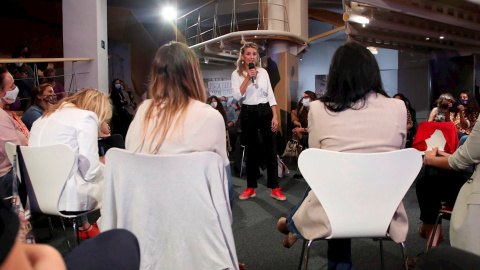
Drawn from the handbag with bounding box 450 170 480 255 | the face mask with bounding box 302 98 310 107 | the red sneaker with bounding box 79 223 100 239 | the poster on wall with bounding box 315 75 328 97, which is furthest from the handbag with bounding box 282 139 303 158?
the poster on wall with bounding box 315 75 328 97

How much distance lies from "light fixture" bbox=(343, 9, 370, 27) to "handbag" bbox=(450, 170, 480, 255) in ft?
21.1

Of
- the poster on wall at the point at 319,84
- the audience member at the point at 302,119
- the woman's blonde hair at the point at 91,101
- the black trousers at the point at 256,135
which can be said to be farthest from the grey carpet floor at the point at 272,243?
the poster on wall at the point at 319,84

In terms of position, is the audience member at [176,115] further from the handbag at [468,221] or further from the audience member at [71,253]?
the handbag at [468,221]

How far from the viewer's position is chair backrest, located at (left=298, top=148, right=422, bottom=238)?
1.51 metres

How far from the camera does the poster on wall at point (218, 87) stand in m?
11.7

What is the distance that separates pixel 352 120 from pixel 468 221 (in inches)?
23.8

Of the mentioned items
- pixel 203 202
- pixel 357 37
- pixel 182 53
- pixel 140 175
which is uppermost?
pixel 357 37

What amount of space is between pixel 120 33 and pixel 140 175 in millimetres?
10575

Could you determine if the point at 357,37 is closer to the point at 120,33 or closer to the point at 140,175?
the point at 120,33

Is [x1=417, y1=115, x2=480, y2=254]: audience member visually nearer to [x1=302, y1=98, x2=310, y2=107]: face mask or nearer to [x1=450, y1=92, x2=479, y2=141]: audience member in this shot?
[x1=450, y1=92, x2=479, y2=141]: audience member

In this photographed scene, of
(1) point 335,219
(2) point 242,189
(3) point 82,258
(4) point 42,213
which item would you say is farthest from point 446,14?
(3) point 82,258

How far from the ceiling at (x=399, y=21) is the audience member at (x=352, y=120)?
536 centimetres

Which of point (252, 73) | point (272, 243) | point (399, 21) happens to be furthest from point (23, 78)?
point (399, 21)

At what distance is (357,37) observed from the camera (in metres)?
9.34
